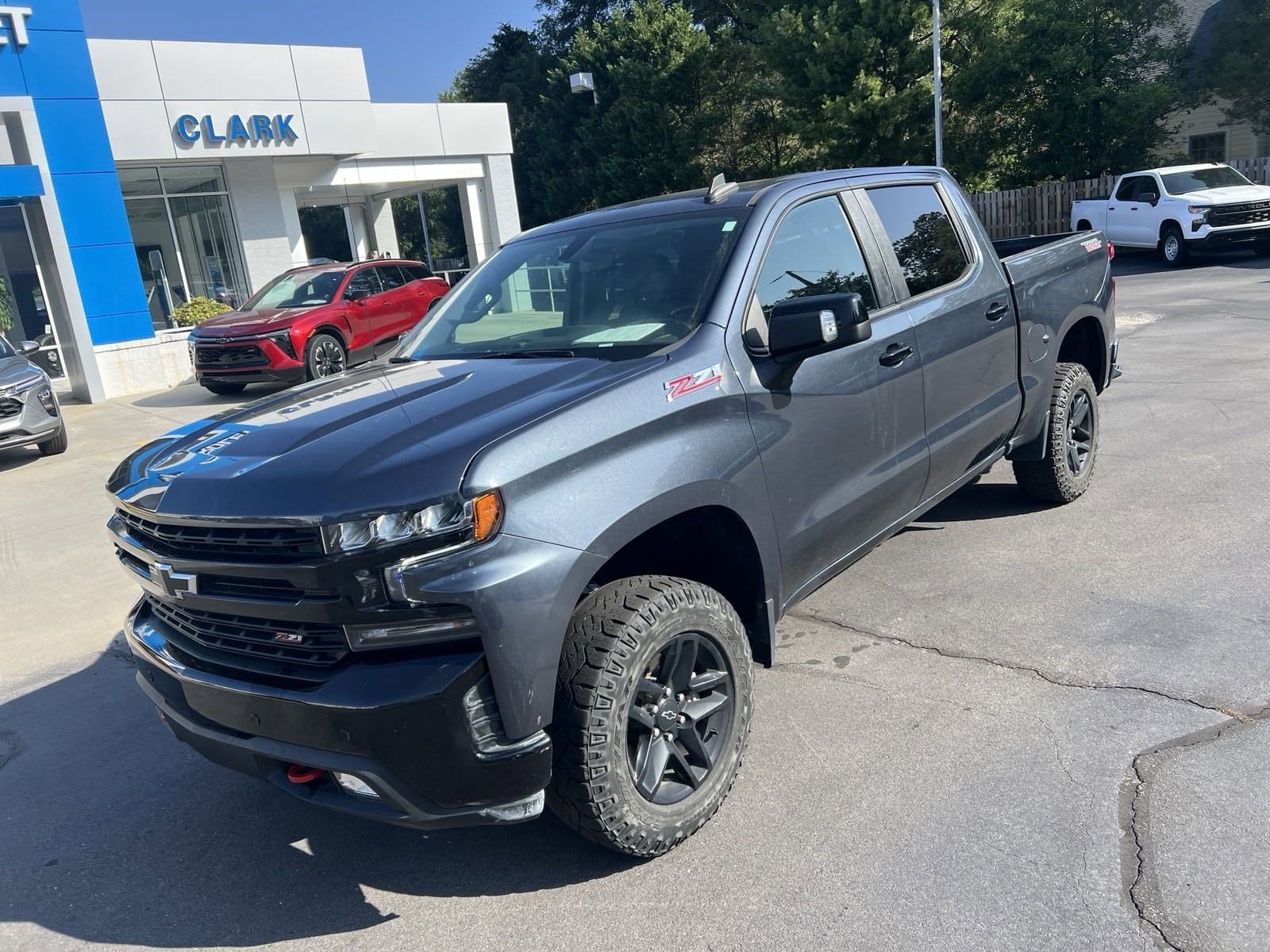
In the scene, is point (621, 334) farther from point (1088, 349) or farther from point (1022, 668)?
point (1088, 349)

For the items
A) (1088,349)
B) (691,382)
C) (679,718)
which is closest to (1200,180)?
(1088,349)

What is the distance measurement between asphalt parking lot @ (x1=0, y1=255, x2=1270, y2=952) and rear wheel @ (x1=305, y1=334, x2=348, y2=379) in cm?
828

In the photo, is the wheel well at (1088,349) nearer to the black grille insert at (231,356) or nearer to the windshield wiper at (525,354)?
the windshield wiper at (525,354)

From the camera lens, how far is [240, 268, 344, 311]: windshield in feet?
46.6

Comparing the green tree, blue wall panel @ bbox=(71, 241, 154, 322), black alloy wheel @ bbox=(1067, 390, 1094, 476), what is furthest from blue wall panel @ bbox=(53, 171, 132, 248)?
the green tree

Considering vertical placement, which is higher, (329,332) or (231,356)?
(329,332)

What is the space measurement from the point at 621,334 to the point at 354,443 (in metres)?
1.11

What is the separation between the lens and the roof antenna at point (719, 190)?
12.9ft

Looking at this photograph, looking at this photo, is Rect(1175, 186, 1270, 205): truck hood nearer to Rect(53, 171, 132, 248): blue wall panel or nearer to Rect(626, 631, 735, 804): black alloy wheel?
Rect(53, 171, 132, 248): blue wall panel

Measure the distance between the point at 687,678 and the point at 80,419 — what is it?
12.7 meters

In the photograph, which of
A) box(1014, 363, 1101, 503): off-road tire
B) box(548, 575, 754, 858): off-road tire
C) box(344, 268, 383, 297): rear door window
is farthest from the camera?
box(344, 268, 383, 297): rear door window

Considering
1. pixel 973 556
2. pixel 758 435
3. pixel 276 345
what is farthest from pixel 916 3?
pixel 758 435

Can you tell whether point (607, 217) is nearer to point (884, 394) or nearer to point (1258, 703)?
point (884, 394)

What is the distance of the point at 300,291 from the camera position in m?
14.4
